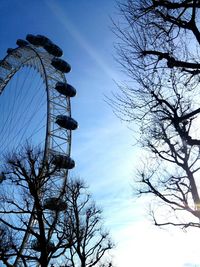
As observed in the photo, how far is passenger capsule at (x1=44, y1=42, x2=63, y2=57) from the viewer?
30.0m

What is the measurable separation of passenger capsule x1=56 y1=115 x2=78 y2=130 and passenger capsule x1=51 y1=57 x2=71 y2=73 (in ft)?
16.7

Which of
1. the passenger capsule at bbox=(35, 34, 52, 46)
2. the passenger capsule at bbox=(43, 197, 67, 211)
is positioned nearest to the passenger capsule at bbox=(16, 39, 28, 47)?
the passenger capsule at bbox=(35, 34, 52, 46)

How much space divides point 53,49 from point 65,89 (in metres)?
4.75

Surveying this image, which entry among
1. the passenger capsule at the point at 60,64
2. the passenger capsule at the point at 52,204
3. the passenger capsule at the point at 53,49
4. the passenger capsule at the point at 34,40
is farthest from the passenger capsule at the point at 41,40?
the passenger capsule at the point at 52,204

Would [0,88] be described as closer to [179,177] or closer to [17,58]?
[17,58]

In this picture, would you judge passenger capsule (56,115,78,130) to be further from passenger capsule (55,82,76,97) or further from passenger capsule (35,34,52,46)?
passenger capsule (35,34,52,46)

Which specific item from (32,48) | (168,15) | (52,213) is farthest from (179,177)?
(32,48)

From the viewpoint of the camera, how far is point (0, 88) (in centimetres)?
3009

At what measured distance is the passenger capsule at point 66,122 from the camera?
25562 millimetres

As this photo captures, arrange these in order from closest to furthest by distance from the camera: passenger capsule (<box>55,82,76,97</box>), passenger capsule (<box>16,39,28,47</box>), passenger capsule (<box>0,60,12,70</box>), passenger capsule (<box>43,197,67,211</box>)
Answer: passenger capsule (<box>43,197,67,211</box>) < passenger capsule (<box>55,82,76,97</box>) < passenger capsule (<box>16,39,28,47</box>) < passenger capsule (<box>0,60,12,70</box>)

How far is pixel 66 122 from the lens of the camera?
25766mm

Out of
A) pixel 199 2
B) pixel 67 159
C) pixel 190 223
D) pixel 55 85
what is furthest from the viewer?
pixel 55 85

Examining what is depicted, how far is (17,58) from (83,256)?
19437mm

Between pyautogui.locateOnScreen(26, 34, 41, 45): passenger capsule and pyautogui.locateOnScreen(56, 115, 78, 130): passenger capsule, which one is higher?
pyautogui.locateOnScreen(26, 34, 41, 45): passenger capsule
